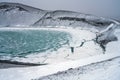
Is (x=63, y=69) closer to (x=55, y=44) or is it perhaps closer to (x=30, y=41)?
(x=55, y=44)

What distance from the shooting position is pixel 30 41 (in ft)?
11.4

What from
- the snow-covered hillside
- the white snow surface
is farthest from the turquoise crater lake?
the white snow surface

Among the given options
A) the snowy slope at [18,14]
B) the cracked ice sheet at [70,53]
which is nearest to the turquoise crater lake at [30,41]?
the cracked ice sheet at [70,53]

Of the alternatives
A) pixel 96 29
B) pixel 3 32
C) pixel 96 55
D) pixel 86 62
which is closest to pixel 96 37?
pixel 96 29

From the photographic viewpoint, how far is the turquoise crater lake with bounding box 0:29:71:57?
3.00 metres

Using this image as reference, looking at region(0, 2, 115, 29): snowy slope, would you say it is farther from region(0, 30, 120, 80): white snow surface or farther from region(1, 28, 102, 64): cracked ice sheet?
region(0, 30, 120, 80): white snow surface

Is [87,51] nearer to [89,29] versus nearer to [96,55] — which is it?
[96,55]

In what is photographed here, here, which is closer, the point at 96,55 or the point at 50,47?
the point at 96,55

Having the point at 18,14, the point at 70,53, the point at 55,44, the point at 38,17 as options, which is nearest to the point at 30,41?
the point at 55,44

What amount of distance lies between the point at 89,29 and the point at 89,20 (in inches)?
13.4

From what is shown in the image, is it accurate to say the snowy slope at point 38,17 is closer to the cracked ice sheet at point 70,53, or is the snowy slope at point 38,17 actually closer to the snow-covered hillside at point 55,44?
the snow-covered hillside at point 55,44

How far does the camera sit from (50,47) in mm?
3115

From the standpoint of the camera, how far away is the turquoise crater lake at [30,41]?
3.00 meters

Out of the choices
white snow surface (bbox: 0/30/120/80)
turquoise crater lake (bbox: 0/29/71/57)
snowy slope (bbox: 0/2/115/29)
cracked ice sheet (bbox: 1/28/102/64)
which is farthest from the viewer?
snowy slope (bbox: 0/2/115/29)
